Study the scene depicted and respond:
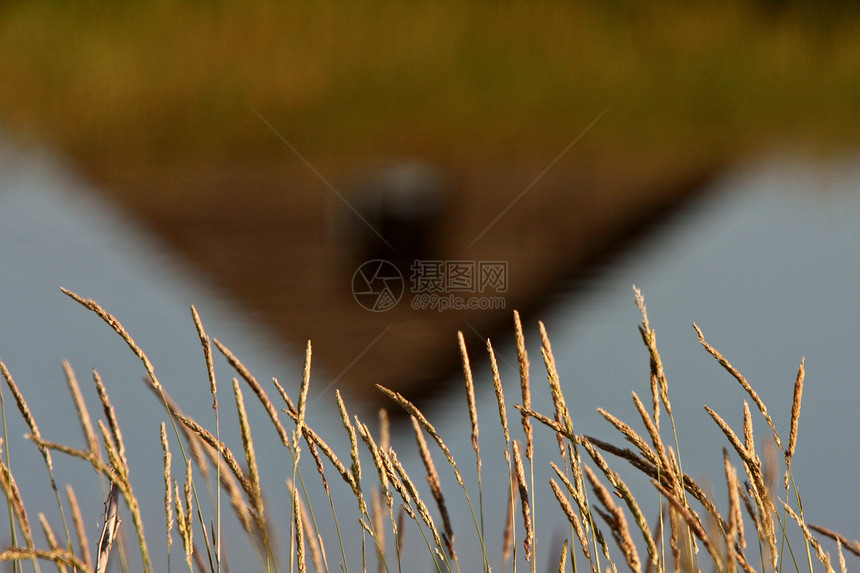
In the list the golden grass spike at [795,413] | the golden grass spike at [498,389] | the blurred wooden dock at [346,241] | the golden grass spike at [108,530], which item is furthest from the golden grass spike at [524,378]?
the blurred wooden dock at [346,241]

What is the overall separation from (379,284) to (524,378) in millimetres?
2063

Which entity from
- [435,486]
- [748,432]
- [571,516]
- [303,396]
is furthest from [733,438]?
[303,396]

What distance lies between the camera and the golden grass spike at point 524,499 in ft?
2.35

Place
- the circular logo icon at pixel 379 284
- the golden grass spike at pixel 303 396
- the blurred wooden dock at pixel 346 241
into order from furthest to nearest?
the blurred wooden dock at pixel 346 241 → the circular logo icon at pixel 379 284 → the golden grass spike at pixel 303 396

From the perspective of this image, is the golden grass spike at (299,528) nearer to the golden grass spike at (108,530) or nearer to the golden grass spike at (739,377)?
the golden grass spike at (108,530)

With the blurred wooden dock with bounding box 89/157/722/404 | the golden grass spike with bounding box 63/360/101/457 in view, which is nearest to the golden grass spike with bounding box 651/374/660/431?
the golden grass spike with bounding box 63/360/101/457

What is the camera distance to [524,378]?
0.73 m

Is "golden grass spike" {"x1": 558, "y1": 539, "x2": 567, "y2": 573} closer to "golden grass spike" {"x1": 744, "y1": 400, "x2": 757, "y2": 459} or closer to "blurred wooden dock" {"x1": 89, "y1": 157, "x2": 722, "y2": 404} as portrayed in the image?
"golden grass spike" {"x1": 744, "y1": 400, "x2": 757, "y2": 459}

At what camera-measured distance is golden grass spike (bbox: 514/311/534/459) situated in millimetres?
705

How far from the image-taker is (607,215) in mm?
3916

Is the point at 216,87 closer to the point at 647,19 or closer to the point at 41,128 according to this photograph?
the point at 41,128

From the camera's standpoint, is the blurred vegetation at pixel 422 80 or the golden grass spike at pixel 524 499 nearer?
the golden grass spike at pixel 524 499

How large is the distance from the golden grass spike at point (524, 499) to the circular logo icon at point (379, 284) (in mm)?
1981

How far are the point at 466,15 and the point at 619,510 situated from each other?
3267 millimetres
